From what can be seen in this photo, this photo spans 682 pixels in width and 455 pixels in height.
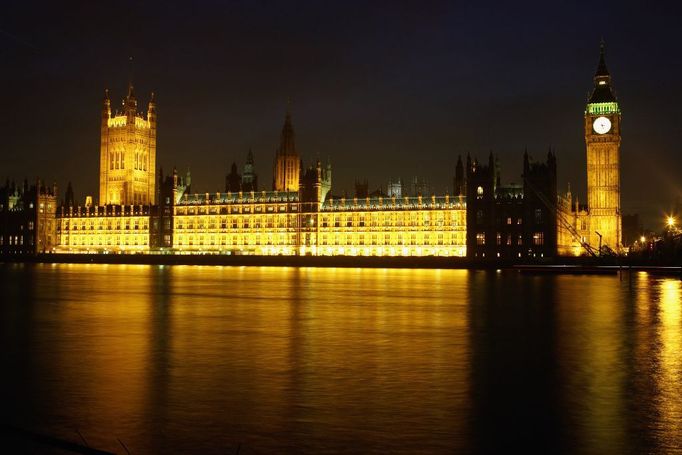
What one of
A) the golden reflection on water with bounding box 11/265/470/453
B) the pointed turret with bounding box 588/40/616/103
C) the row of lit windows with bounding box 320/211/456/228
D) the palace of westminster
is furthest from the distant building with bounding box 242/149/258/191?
the golden reflection on water with bounding box 11/265/470/453

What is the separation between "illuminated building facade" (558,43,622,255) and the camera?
306ft

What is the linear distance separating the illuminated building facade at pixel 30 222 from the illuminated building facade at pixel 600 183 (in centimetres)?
8438

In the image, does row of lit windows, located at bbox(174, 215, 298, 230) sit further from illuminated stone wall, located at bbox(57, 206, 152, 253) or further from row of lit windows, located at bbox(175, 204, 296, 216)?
illuminated stone wall, located at bbox(57, 206, 152, 253)

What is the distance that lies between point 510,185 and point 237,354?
85.1m

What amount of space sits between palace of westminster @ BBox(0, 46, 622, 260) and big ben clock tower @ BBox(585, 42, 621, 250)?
0.12m

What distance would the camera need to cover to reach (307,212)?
115562mm

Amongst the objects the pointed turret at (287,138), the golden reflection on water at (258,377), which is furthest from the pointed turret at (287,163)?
the golden reflection on water at (258,377)

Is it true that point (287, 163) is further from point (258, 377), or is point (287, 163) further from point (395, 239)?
point (258, 377)

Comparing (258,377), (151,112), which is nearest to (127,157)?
(151,112)

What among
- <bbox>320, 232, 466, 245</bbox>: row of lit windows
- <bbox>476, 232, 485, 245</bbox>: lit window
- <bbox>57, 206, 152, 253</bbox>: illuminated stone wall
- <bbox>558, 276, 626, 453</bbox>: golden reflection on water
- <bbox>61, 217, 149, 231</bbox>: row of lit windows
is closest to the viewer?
<bbox>558, 276, 626, 453</bbox>: golden reflection on water

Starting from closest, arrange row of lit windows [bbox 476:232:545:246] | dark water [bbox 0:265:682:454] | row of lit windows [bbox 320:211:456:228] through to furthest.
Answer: dark water [bbox 0:265:682:454] → row of lit windows [bbox 476:232:545:246] → row of lit windows [bbox 320:211:456:228]

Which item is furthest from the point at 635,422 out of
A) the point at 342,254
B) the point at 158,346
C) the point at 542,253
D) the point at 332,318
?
the point at 342,254

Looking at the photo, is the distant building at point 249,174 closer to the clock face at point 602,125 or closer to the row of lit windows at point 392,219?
the row of lit windows at point 392,219

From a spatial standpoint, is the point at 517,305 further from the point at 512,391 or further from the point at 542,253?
the point at 542,253
